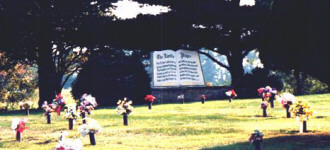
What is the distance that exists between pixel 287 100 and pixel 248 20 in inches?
666

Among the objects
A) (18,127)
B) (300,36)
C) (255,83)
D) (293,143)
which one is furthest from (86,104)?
(255,83)

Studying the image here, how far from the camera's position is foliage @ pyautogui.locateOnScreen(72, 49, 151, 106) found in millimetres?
31594

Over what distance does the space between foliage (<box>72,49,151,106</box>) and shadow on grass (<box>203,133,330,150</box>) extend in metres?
22.0

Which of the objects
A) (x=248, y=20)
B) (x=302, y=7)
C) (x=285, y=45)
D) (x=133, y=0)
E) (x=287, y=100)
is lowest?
(x=287, y=100)

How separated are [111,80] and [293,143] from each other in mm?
23102

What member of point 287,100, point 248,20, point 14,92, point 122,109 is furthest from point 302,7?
point 14,92

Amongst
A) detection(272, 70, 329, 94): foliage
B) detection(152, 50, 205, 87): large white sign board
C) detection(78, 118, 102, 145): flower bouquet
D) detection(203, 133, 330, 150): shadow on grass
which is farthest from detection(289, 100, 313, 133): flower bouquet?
detection(272, 70, 329, 94): foliage

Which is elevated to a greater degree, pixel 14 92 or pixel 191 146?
pixel 14 92

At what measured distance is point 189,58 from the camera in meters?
34.4

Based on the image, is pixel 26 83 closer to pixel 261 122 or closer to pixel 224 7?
pixel 224 7

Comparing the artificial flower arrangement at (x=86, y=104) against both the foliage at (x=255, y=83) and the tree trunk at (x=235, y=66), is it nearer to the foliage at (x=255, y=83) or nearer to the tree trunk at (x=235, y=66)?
the foliage at (x=255, y=83)

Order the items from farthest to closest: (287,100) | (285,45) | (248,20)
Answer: (248,20), (287,100), (285,45)

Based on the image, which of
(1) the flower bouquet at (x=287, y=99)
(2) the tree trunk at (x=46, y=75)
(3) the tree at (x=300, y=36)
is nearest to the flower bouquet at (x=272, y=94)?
(1) the flower bouquet at (x=287, y=99)

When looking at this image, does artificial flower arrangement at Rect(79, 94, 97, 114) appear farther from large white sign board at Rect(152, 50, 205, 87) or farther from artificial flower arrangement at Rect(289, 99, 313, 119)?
large white sign board at Rect(152, 50, 205, 87)
